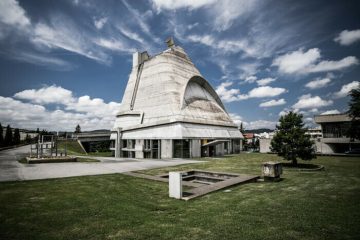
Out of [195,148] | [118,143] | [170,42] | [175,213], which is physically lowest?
[175,213]

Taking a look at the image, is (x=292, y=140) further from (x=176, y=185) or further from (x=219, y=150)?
(x=219, y=150)

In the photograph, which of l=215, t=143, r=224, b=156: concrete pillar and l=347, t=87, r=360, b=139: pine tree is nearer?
l=347, t=87, r=360, b=139: pine tree

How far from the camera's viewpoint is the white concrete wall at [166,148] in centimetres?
3697

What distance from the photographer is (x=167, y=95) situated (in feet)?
A: 145

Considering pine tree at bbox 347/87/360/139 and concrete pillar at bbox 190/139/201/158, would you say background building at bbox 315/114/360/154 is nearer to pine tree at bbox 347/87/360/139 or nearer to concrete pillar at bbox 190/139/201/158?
pine tree at bbox 347/87/360/139

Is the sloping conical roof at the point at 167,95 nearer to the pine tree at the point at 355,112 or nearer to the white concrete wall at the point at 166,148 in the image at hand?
the white concrete wall at the point at 166,148

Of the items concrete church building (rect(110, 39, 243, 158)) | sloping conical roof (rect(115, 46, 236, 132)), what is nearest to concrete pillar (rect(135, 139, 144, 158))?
concrete church building (rect(110, 39, 243, 158))

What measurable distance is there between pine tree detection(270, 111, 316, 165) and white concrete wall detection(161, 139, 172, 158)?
59.5 ft

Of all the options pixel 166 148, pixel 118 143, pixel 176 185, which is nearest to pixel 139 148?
pixel 166 148

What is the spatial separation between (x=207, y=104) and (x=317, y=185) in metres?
38.3

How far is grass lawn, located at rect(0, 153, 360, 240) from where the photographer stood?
21.0 ft

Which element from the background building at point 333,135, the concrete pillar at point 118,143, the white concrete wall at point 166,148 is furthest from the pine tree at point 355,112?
the concrete pillar at point 118,143

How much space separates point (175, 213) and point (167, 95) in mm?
36914

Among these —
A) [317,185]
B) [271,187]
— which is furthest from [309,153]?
[271,187]
